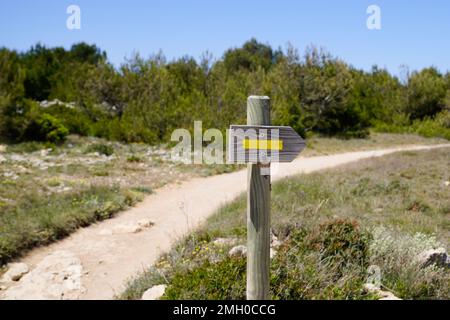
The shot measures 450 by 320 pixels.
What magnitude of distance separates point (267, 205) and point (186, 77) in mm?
32909

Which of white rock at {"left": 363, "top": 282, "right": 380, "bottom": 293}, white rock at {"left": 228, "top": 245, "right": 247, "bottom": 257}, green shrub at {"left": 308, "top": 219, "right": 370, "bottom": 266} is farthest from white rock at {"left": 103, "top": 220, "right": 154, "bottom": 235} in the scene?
white rock at {"left": 363, "top": 282, "right": 380, "bottom": 293}

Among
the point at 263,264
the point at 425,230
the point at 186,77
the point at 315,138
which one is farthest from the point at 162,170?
the point at 186,77

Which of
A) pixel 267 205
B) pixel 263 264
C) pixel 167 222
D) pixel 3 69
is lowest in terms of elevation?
pixel 167 222

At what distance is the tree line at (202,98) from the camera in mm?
20484

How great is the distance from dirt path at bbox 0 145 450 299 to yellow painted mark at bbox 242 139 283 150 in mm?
3092

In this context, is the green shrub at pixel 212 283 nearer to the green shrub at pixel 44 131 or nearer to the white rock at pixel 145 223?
the white rock at pixel 145 223

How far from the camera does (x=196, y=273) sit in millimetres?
4414

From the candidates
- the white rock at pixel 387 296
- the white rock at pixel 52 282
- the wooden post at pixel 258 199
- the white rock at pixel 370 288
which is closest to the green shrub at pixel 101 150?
the white rock at pixel 52 282

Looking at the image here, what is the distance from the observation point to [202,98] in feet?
72.7

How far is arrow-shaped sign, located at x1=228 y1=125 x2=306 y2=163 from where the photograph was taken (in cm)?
331

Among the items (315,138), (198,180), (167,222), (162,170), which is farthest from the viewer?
(315,138)

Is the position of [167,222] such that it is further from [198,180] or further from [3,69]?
[3,69]

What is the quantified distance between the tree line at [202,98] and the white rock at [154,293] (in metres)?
15.6

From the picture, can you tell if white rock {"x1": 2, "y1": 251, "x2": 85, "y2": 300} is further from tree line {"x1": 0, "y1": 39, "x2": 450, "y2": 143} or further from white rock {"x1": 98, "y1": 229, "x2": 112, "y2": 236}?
tree line {"x1": 0, "y1": 39, "x2": 450, "y2": 143}
